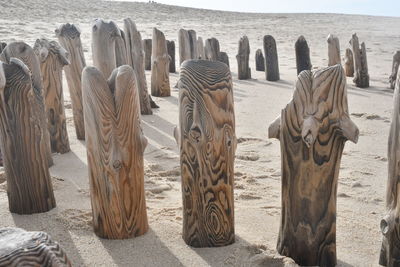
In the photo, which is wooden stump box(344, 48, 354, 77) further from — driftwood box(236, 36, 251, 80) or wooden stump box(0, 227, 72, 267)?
wooden stump box(0, 227, 72, 267)

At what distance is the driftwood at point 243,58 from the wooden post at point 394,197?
7.34 metres

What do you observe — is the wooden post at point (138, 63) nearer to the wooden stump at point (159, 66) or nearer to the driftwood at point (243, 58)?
the wooden stump at point (159, 66)

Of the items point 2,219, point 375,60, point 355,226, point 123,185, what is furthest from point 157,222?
point 375,60

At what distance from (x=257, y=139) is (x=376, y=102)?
3.01 m

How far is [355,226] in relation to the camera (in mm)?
3699

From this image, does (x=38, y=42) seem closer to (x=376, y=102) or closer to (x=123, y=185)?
(x=123, y=185)

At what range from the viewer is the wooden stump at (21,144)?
3682 mm

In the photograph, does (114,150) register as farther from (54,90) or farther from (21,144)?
(54,90)

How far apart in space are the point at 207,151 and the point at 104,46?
9.85 feet

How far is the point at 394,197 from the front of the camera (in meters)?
2.98

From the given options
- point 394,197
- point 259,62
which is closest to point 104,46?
point 394,197

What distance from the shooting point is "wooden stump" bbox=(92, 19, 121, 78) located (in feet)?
18.8

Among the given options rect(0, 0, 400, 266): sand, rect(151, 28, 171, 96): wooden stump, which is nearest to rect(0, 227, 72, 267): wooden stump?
rect(0, 0, 400, 266): sand

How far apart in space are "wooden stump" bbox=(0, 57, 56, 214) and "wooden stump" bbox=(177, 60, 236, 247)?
46.9 inches
